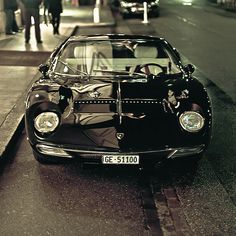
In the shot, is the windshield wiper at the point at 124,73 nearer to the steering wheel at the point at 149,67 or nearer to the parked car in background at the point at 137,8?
the steering wheel at the point at 149,67

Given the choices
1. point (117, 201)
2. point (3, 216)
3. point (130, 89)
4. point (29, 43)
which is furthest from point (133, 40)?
point (29, 43)

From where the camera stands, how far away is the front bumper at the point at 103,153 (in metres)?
4.73

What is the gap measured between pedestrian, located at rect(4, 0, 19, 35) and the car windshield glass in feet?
37.8

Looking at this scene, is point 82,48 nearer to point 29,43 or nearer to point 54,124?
point 54,124

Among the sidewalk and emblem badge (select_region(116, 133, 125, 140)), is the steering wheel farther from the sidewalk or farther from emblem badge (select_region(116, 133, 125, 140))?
the sidewalk

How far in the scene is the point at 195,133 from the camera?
16.1ft

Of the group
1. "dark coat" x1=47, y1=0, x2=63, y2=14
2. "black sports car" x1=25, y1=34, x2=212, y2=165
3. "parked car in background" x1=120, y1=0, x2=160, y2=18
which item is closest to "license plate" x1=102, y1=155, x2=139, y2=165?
"black sports car" x1=25, y1=34, x2=212, y2=165

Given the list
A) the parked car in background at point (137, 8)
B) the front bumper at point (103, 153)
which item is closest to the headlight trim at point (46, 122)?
the front bumper at point (103, 153)

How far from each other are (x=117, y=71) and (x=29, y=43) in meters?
10.2

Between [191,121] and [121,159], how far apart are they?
80 centimetres

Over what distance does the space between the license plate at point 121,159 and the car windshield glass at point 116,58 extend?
1.63m

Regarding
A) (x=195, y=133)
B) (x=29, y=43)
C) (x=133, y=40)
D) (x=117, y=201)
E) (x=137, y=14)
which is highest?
(x=133, y=40)

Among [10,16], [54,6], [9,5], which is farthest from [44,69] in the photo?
[54,6]

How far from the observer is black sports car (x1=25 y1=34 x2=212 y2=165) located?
4.75 metres
